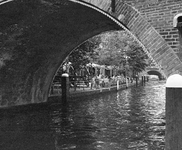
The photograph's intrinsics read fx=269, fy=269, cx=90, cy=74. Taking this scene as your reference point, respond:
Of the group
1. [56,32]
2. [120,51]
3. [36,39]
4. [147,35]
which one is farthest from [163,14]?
[120,51]

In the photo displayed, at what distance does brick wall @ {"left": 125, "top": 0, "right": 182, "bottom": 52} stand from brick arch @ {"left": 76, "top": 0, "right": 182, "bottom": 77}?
0.31 feet

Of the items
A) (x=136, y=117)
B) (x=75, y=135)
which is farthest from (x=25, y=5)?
(x=136, y=117)

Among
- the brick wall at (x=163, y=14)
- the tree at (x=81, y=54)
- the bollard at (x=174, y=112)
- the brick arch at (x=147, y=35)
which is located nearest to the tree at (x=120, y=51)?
the tree at (x=81, y=54)

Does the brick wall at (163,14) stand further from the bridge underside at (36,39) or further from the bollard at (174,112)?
the bridge underside at (36,39)

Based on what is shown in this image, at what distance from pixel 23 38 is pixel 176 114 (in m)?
8.89

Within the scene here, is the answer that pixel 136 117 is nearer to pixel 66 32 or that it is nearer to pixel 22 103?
pixel 66 32

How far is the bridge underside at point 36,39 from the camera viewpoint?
930cm

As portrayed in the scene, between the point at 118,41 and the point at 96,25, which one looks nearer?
the point at 96,25

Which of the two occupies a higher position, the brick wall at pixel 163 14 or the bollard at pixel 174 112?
the brick wall at pixel 163 14

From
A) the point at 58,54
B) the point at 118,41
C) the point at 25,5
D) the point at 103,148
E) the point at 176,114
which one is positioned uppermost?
the point at 118,41

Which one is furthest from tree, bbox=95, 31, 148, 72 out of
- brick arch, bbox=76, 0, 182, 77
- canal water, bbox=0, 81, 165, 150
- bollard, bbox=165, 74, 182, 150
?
bollard, bbox=165, 74, 182, 150

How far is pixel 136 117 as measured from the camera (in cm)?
1095

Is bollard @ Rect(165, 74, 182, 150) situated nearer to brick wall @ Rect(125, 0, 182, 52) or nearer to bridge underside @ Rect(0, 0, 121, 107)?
brick wall @ Rect(125, 0, 182, 52)

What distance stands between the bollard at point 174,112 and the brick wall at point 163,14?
169 centimetres
